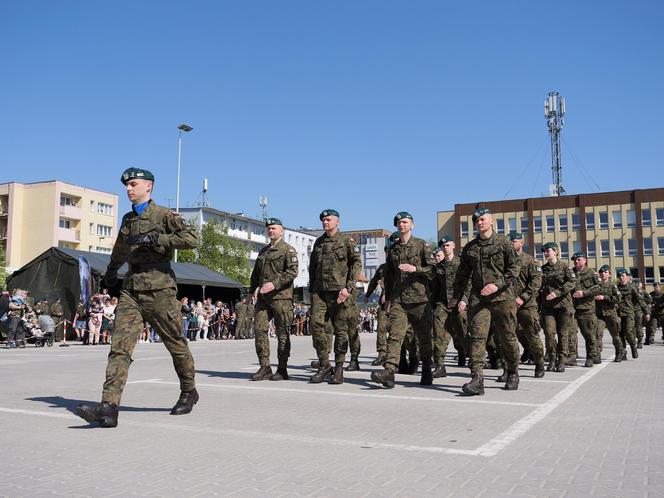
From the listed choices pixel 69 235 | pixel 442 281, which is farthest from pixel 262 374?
pixel 69 235

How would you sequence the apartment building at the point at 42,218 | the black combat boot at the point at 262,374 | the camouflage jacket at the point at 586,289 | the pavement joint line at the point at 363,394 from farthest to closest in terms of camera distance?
1. the apartment building at the point at 42,218
2. the camouflage jacket at the point at 586,289
3. the black combat boot at the point at 262,374
4. the pavement joint line at the point at 363,394

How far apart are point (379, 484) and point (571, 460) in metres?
1.50

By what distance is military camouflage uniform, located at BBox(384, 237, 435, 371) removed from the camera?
339 inches

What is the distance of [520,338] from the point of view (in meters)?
13.0

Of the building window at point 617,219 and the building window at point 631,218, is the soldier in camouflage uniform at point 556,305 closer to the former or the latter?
the building window at point 631,218

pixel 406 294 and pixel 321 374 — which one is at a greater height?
Answer: pixel 406 294

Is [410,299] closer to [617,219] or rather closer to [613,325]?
[613,325]

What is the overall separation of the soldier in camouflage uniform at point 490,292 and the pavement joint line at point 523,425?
0.86 m

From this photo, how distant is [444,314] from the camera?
11.5 meters

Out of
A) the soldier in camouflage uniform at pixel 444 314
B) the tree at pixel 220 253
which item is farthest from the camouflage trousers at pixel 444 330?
the tree at pixel 220 253

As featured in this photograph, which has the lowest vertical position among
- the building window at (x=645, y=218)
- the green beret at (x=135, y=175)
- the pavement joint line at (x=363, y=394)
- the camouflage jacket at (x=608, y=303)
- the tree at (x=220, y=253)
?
the pavement joint line at (x=363, y=394)

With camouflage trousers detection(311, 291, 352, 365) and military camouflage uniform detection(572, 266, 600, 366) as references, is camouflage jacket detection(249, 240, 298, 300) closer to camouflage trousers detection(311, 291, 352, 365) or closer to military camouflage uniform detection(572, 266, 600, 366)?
camouflage trousers detection(311, 291, 352, 365)

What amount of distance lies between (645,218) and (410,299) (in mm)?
75162

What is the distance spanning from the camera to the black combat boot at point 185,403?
6453 mm
